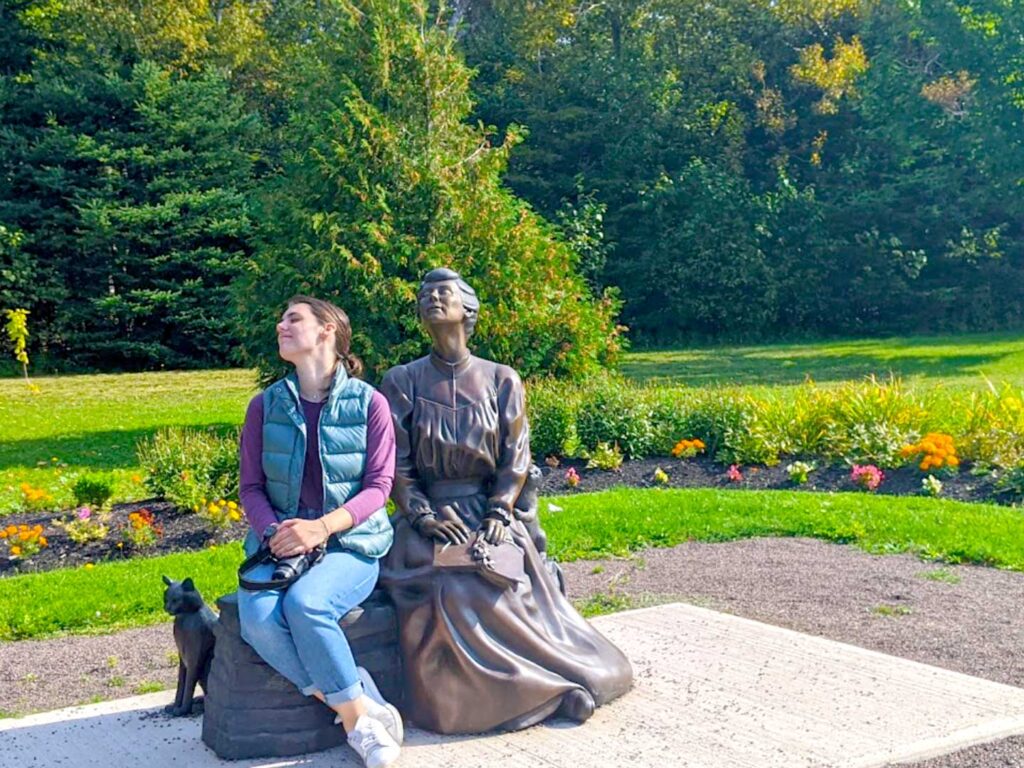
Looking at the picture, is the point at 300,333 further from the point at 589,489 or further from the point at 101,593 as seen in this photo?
the point at 589,489

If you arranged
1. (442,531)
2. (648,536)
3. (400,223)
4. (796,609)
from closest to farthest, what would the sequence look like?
(442,531), (796,609), (648,536), (400,223)

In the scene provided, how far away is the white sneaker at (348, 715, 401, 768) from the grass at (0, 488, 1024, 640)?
2.96 m

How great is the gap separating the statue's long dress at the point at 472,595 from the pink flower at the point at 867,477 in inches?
239

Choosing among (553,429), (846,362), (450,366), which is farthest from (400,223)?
(846,362)

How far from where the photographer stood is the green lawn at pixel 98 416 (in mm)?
13438

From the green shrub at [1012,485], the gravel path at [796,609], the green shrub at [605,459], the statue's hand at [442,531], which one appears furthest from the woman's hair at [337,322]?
the green shrub at [1012,485]

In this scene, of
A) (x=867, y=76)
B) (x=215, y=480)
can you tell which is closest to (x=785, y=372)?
(x=867, y=76)

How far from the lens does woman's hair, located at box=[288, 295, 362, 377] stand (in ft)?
15.7

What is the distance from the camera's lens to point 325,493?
461 cm

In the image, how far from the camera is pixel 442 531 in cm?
491

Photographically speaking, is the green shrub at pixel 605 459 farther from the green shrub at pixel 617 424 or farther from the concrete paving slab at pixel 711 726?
the concrete paving slab at pixel 711 726

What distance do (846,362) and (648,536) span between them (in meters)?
15.2

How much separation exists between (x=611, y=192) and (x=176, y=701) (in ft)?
86.8

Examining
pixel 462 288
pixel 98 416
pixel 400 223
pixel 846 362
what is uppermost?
pixel 400 223
